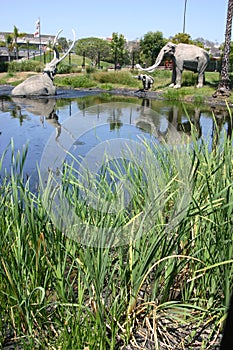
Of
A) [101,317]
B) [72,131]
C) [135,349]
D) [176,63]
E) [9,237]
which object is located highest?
[176,63]

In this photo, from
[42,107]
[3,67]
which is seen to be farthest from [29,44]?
[42,107]

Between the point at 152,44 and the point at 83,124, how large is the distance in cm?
2461

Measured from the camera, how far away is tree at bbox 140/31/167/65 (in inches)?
990

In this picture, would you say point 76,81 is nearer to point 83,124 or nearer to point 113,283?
point 83,124

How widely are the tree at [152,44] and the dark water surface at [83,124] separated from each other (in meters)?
11.4

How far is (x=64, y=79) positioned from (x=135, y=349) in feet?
55.6

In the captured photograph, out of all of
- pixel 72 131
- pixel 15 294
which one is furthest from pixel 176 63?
pixel 15 294

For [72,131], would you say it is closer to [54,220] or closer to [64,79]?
[54,220]

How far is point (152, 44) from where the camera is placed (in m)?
25.2

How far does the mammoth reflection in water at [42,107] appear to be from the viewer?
890cm

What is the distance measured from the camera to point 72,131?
7.02 ft

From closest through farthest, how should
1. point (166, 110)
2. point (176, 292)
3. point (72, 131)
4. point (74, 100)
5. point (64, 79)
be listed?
1. point (176, 292)
2. point (72, 131)
3. point (166, 110)
4. point (74, 100)
5. point (64, 79)

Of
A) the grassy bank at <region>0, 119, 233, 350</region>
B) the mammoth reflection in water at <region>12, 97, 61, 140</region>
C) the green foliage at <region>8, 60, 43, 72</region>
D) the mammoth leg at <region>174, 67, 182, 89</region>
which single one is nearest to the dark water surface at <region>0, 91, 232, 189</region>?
the mammoth reflection in water at <region>12, 97, 61, 140</region>

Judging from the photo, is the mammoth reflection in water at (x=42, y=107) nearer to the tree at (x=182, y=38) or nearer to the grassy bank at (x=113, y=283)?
the grassy bank at (x=113, y=283)
